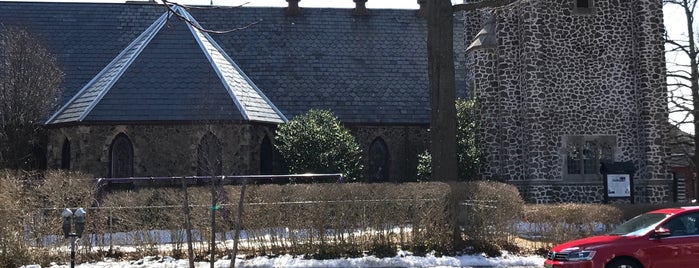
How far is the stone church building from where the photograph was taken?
2380cm

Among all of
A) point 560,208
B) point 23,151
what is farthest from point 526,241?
point 23,151

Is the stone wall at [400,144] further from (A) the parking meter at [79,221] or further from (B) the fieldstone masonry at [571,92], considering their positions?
(A) the parking meter at [79,221]

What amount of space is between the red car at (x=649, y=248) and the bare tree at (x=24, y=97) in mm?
18511

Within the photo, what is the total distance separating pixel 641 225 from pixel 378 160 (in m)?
15.8

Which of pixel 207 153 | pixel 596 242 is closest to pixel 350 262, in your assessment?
pixel 596 242

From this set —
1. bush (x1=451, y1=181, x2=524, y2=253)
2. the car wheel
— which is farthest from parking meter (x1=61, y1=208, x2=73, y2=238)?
the car wheel

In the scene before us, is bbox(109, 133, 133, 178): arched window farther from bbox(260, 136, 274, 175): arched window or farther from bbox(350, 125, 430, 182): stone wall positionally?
bbox(350, 125, 430, 182): stone wall

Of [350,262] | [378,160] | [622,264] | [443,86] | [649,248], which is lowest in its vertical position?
[350,262]

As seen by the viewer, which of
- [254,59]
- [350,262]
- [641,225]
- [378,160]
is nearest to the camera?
[641,225]

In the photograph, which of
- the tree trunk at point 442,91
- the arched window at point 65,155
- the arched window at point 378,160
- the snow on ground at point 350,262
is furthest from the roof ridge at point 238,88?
the snow on ground at point 350,262

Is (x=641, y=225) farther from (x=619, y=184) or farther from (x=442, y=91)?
(x=619, y=184)

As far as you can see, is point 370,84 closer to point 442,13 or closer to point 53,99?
point 442,13

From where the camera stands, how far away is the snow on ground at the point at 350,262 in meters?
15.3

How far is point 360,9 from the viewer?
32.8 m
